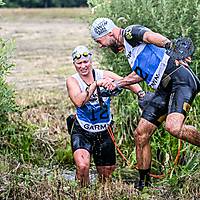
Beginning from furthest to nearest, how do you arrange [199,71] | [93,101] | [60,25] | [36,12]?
[36,12]
[60,25]
[199,71]
[93,101]

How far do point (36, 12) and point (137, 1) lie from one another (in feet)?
112

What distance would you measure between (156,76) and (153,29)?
2765 mm

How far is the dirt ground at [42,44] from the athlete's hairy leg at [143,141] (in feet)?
13.0

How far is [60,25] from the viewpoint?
1358 inches

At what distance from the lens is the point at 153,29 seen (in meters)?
10.6

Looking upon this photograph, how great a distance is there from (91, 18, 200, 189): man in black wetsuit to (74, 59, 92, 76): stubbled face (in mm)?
282

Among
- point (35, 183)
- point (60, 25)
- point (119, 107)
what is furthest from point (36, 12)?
point (35, 183)

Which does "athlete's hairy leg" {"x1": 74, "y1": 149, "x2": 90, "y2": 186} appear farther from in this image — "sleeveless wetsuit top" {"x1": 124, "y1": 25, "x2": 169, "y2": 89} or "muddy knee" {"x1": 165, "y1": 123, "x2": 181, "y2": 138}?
"sleeveless wetsuit top" {"x1": 124, "y1": 25, "x2": 169, "y2": 89}

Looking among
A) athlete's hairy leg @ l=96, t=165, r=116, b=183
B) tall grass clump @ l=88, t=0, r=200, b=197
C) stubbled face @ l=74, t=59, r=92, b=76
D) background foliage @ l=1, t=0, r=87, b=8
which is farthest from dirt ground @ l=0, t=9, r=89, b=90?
background foliage @ l=1, t=0, r=87, b=8

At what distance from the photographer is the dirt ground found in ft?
55.5

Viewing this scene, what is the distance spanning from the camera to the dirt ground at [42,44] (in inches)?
666

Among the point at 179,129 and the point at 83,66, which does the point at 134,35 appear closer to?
the point at 83,66

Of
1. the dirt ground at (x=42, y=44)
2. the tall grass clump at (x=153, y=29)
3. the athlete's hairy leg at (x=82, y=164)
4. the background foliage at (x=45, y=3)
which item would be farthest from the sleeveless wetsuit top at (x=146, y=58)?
the background foliage at (x=45, y=3)

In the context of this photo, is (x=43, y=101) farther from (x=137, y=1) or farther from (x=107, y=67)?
(x=137, y=1)
